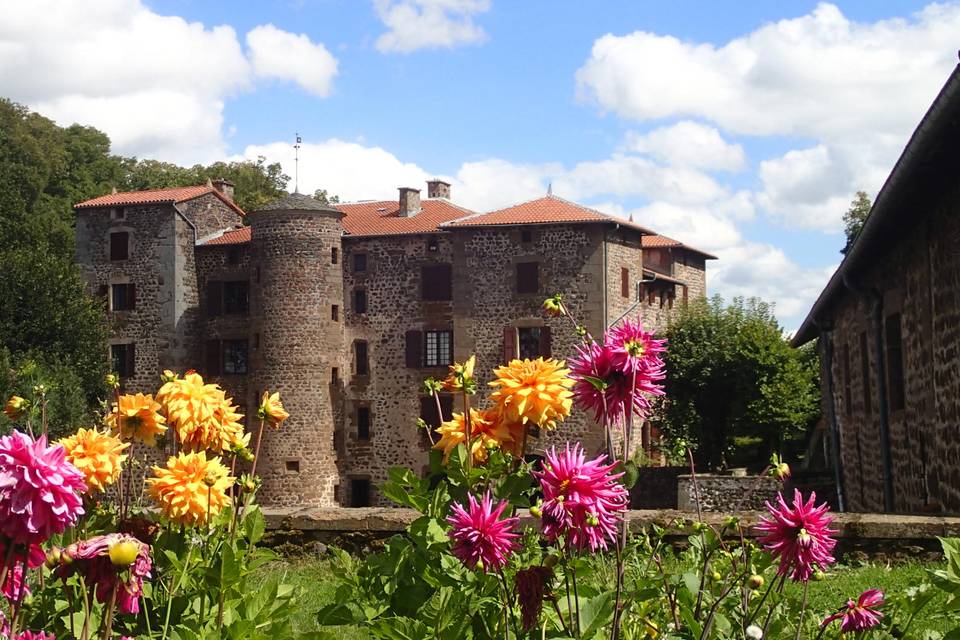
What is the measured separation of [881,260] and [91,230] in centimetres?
3364

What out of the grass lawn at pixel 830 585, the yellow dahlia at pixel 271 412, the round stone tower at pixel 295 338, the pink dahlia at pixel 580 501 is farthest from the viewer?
the round stone tower at pixel 295 338

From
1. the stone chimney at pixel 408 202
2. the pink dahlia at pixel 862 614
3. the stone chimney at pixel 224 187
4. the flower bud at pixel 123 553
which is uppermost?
the stone chimney at pixel 224 187

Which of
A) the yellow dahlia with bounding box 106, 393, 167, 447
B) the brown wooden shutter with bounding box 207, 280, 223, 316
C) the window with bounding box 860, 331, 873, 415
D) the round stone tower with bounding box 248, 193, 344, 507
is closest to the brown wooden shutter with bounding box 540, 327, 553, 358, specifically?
the round stone tower with bounding box 248, 193, 344, 507

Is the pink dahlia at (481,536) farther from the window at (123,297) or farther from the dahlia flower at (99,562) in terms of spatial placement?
the window at (123,297)

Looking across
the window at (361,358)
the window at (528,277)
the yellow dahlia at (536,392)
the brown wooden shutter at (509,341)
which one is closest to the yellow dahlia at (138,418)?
the yellow dahlia at (536,392)

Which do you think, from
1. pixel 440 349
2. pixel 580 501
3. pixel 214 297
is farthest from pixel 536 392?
pixel 214 297

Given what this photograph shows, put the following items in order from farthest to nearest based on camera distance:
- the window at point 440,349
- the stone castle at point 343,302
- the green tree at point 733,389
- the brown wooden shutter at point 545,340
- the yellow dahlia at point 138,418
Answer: the window at point 440,349
the stone castle at point 343,302
the brown wooden shutter at point 545,340
the green tree at point 733,389
the yellow dahlia at point 138,418

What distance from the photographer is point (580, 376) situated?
3.25 m

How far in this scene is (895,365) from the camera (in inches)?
513

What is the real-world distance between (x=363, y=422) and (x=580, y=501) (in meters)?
36.8

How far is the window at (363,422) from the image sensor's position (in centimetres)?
3916

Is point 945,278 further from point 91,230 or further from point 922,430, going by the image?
point 91,230

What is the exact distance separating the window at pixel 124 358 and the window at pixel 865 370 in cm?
2991

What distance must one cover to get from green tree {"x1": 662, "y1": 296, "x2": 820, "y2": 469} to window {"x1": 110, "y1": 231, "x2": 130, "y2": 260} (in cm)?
1909
